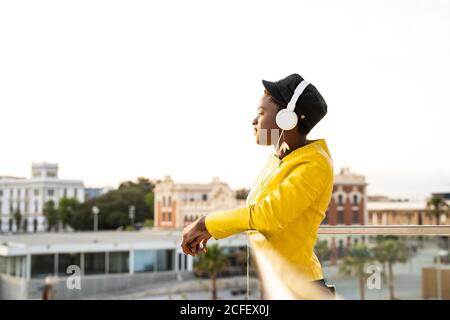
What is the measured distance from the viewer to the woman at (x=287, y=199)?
1.04 metres

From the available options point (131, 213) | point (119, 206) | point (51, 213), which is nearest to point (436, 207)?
point (131, 213)

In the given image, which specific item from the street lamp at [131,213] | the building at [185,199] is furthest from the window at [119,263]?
the street lamp at [131,213]

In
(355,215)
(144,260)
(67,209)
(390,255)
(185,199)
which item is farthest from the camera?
(67,209)

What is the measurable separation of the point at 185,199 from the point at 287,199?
3460cm

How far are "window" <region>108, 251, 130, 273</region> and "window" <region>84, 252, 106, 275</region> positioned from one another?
34 centimetres

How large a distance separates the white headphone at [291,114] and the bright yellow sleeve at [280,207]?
0.08 m

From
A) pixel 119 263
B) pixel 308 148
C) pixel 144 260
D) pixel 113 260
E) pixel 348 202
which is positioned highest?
pixel 348 202

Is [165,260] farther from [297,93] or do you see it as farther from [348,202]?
[297,93]

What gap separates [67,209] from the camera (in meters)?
42.9

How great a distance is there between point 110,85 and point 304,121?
2527 centimetres
